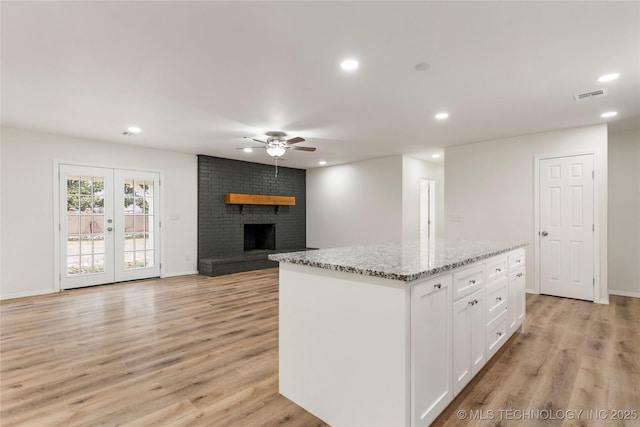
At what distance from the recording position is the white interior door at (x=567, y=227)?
4.33 m

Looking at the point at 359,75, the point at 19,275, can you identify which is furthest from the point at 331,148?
the point at 19,275

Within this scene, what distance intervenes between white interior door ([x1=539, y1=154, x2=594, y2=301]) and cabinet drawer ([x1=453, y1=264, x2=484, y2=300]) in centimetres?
324

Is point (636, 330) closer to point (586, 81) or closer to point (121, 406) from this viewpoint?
point (586, 81)

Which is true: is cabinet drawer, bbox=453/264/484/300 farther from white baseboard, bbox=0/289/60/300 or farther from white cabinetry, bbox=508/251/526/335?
white baseboard, bbox=0/289/60/300

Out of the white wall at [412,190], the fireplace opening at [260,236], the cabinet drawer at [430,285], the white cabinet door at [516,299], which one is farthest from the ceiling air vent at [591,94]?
the fireplace opening at [260,236]

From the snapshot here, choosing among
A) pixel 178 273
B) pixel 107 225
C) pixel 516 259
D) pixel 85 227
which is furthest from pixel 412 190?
pixel 85 227

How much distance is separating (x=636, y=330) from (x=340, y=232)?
5458mm

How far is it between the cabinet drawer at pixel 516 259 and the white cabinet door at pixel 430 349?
138 cm

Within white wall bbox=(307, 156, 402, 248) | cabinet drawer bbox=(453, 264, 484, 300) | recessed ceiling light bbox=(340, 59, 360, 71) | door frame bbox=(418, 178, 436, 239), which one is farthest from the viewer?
door frame bbox=(418, 178, 436, 239)

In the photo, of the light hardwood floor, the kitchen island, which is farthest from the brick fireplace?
the kitchen island

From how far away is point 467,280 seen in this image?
2051mm

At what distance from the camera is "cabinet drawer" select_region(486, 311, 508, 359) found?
2.38 m

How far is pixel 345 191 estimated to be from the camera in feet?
25.5

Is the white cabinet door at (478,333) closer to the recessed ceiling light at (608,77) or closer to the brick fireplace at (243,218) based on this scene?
the recessed ceiling light at (608,77)
